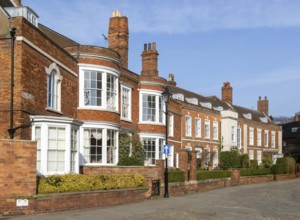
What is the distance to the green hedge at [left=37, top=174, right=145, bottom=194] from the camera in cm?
1600

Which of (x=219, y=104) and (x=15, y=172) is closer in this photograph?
(x=15, y=172)

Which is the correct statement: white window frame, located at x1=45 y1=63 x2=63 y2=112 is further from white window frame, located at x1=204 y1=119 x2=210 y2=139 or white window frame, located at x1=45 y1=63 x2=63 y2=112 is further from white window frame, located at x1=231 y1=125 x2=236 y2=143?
white window frame, located at x1=231 y1=125 x2=236 y2=143

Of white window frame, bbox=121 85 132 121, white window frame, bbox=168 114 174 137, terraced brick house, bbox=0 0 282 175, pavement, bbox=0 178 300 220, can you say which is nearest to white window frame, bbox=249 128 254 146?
terraced brick house, bbox=0 0 282 175

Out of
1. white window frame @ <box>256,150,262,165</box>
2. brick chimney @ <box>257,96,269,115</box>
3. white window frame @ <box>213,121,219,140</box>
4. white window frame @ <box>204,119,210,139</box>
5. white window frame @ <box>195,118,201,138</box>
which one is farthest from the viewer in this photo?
brick chimney @ <box>257,96,269,115</box>

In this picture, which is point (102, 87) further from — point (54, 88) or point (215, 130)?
point (215, 130)

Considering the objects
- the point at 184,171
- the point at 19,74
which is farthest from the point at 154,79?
the point at 19,74

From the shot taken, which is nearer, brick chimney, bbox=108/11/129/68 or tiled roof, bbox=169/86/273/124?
brick chimney, bbox=108/11/129/68

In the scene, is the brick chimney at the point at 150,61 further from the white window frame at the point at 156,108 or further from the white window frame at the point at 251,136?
the white window frame at the point at 251,136

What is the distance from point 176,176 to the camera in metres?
25.3

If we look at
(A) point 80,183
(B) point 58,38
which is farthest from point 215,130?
(A) point 80,183

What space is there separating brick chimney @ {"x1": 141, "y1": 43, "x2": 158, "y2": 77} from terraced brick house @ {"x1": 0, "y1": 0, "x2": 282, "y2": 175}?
81 millimetres

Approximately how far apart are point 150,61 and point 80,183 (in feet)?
65.0

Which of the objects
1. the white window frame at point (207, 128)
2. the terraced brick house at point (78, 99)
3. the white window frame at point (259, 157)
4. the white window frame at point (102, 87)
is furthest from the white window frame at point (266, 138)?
the white window frame at point (102, 87)

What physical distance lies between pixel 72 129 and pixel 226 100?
130ft
